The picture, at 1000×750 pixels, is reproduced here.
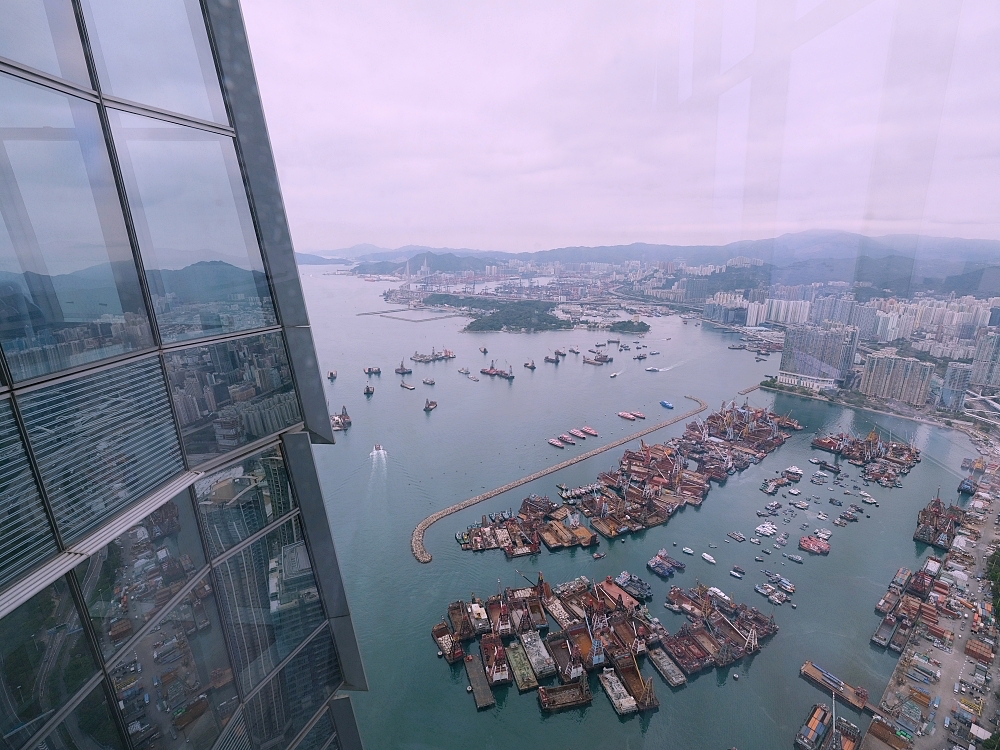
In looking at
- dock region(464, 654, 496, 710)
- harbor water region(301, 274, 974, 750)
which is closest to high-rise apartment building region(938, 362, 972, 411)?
harbor water region(301, 274, 974, 750)

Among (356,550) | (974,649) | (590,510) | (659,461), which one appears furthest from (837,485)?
(356,550)

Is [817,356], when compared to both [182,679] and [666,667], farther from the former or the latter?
[182,679]

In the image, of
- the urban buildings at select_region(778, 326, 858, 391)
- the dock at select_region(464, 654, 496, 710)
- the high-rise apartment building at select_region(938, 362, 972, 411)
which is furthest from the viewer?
the urban buildings at select_region(778, 326, 858, 391)

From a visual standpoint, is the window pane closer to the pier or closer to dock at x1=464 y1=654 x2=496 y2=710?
dock at x1=464 y1=654 x2=496 y2=710

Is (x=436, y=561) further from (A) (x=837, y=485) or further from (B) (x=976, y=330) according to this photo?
(B) (x=976, y=330)

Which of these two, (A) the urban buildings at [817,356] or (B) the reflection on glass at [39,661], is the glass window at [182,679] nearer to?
(B) the reflection on glass at [39,661]

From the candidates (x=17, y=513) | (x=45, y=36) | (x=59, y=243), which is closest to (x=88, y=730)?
(x=17, y=513)

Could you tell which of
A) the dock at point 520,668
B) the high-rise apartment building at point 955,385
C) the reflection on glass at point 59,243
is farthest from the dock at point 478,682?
the high-rise apartment building at point 955,385
